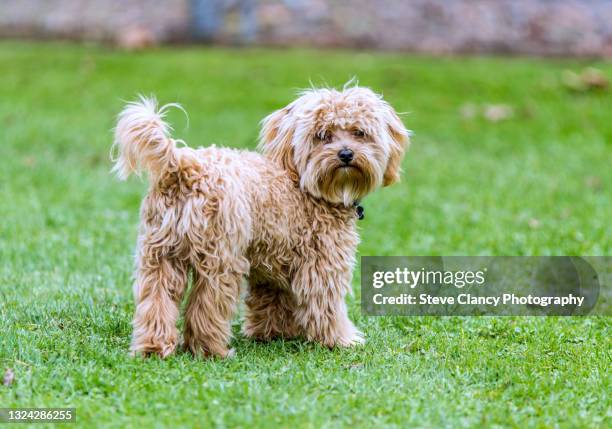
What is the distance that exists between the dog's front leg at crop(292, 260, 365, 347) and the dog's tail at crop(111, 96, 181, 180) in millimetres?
1188

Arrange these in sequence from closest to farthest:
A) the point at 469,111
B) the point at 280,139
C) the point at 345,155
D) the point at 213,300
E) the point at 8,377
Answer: the point at 8,377
the point at 213,300
the point at 345,155
the point at 280,139
the point at 469,111

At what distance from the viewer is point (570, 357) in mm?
5859


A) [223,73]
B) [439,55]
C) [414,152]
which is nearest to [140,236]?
[414,152]

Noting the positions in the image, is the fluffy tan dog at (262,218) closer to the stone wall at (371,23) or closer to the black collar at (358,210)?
the black collar at (358,210)

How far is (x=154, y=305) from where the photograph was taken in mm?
5359

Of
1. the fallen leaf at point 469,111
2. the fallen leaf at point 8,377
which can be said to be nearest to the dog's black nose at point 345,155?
the fallen leaf at point 8,377

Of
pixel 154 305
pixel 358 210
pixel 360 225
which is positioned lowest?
pixel 154 305

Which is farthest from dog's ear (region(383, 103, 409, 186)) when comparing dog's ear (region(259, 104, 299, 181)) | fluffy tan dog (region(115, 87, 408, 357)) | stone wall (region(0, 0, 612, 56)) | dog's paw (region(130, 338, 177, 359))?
stone wall (region(0, 0, 612, 56))

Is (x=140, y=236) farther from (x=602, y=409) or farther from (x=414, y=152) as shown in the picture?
(x=414, y=152)

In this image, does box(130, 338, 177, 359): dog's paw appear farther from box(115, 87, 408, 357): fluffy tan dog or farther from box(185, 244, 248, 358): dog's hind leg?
box(185, 244, 248, 358): dog's hind leg

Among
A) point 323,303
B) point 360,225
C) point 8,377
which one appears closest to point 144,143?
point 8,377

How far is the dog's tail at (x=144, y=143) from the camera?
5273 mm

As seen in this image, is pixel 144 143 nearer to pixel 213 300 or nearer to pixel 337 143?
pixel 213 300

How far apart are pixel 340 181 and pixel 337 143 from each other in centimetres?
25
